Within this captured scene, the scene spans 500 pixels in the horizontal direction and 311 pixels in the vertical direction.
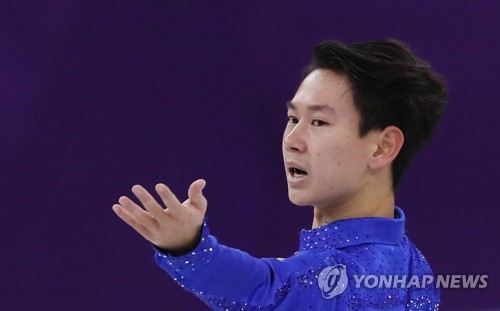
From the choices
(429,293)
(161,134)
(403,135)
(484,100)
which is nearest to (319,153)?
(403,135)

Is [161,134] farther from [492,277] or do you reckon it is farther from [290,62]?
[492,277]

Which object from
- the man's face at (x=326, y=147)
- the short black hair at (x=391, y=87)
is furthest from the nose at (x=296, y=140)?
the short black hair at (x=391, y=87)

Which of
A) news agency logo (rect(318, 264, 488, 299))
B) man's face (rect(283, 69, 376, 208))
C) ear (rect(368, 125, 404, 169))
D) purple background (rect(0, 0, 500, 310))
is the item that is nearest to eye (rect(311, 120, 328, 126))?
man's face (rect(283, 69, 376, 208))

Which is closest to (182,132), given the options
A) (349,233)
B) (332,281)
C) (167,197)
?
(349,233)

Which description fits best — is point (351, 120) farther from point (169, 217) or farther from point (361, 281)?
point (169, 217)

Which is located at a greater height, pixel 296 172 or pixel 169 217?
pixel 296 172

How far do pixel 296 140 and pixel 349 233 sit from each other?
0.65 feet

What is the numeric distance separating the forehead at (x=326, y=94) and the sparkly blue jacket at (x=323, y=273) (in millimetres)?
217

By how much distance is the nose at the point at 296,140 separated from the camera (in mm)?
1628

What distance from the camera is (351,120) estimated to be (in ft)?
5.37

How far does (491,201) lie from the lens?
112 inches

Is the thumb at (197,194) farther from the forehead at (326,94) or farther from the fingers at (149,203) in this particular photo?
the forehead at (326,94)

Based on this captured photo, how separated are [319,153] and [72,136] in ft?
3.89

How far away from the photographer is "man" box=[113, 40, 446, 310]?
4.85ft
